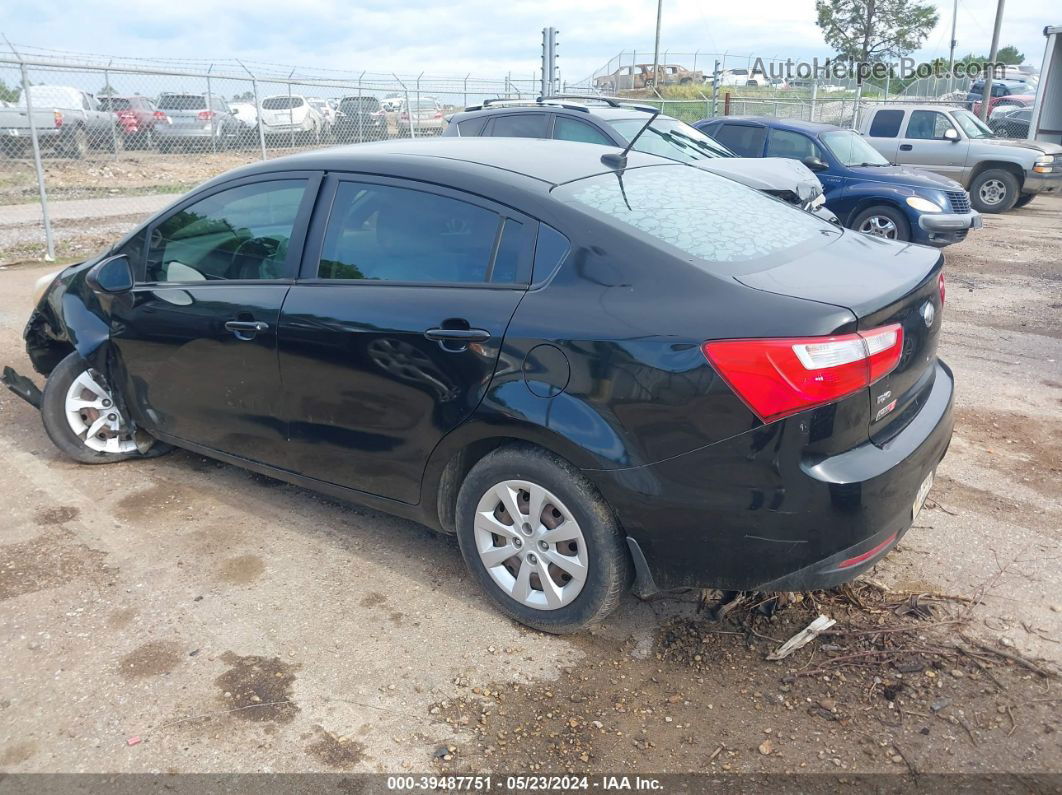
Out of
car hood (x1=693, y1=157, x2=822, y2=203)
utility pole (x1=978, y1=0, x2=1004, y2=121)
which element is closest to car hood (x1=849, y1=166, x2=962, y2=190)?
car hood (x1=693, y1=157, x2=822, y2=203)

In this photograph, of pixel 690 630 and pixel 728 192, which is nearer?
pixel 690 630

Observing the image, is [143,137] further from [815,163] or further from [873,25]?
[873,25]

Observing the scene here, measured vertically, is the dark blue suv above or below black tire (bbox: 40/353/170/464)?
above

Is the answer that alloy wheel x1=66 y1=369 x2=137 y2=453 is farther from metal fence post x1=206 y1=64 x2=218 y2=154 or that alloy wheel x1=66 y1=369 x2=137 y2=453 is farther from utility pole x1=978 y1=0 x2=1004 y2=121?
utility pole x1=978 y1=0 x2=1004 y2=121

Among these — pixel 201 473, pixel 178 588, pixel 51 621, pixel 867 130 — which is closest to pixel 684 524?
pixel 178 588

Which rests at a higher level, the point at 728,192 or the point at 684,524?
the point at 728,192

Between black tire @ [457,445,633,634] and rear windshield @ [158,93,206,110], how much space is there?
15451mm

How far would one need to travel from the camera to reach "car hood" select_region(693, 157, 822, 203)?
770 cm

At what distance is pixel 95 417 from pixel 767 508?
363 cm

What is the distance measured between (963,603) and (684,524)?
132cm

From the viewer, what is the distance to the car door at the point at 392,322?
10.4 feet

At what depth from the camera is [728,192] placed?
3.84 metres

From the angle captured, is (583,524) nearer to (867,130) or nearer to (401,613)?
(401,613)

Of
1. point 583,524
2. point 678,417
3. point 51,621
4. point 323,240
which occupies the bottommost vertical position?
point 51,621
